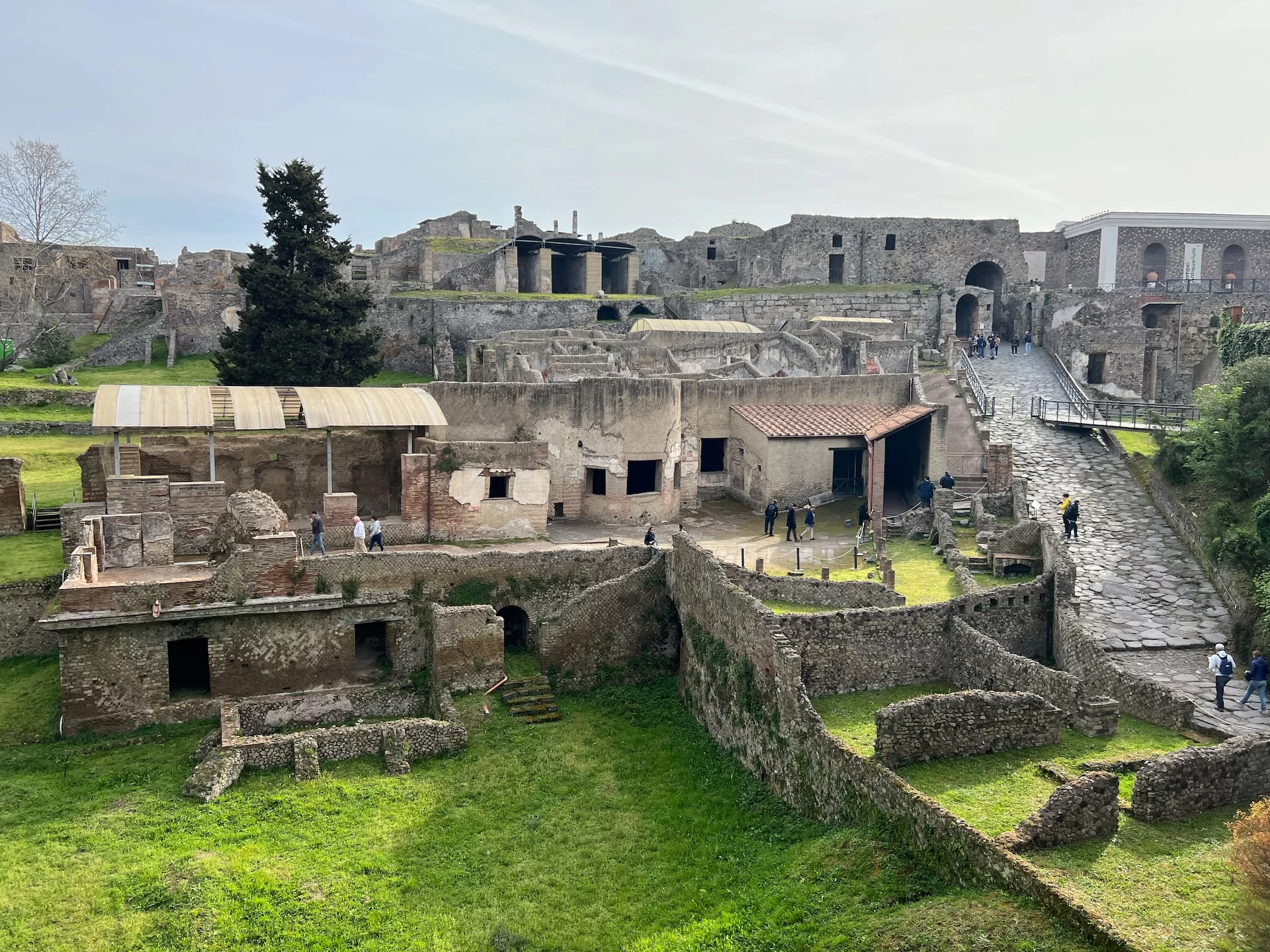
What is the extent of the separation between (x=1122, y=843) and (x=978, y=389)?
22.2 m

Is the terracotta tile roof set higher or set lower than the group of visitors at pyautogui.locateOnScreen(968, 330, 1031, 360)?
lower

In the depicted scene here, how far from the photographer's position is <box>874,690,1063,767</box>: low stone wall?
1252cm

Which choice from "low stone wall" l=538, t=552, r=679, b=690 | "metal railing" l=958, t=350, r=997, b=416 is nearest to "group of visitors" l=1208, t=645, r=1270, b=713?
"low stone wall" l=538, t=552, r=679, b=690

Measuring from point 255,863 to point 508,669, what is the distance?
6753 millimetres

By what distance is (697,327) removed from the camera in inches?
1487

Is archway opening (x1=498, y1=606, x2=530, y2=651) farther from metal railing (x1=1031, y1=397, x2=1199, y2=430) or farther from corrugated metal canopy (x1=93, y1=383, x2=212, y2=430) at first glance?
metal railing (x1=1031, y1=397, x2=1199, y2=430)

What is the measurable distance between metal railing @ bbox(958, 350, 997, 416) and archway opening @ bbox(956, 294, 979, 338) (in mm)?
9540

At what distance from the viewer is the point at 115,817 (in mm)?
14664

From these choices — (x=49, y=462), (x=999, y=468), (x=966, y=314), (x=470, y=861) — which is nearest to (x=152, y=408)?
(x=49, y=462)

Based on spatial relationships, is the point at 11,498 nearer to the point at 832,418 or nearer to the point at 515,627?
the point at 515,627

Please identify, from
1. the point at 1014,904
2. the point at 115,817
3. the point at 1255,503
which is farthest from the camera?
the point at 1255,503

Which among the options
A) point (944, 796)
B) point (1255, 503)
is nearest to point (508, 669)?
point (944, 796)

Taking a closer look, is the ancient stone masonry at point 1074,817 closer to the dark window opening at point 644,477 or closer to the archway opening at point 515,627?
the archway opening at point 515,627

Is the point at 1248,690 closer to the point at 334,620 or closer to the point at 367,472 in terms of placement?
the point at 334,620
